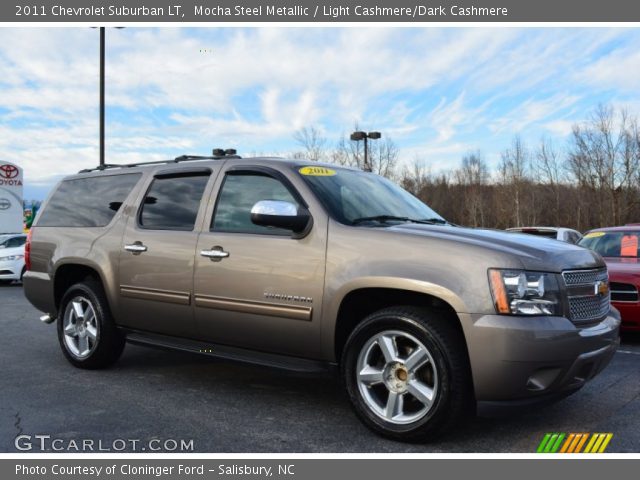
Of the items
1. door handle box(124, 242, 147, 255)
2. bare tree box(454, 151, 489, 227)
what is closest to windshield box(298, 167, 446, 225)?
door handle box(124, 242, 147, 255)

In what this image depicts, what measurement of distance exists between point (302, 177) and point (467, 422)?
6.81 ft

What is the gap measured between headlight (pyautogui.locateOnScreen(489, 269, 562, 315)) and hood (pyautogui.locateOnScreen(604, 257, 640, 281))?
4238mm

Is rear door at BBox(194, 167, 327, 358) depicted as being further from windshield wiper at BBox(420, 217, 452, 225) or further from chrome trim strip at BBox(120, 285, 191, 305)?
windshield wiper at BBox(420, 217, 452, 225)

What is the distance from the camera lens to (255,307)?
439cm

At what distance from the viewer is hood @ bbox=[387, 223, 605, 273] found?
361 centimetres

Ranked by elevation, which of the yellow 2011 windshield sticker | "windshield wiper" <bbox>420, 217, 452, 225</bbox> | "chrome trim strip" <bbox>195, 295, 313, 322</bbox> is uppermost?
the yellow 2011 windshield sticker

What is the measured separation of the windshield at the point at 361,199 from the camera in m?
4.40

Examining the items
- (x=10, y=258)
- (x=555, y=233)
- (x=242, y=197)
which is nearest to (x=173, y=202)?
(x=242, y=197)

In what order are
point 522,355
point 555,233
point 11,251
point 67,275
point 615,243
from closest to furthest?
point 522,355
point 67,275
point 615,243
point 555,233
point 11,251

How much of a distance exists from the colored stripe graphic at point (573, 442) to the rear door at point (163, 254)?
2680mm

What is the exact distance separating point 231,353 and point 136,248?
132 centimetres

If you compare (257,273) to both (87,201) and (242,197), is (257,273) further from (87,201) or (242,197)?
(87,201)

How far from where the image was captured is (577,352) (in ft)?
11.7
